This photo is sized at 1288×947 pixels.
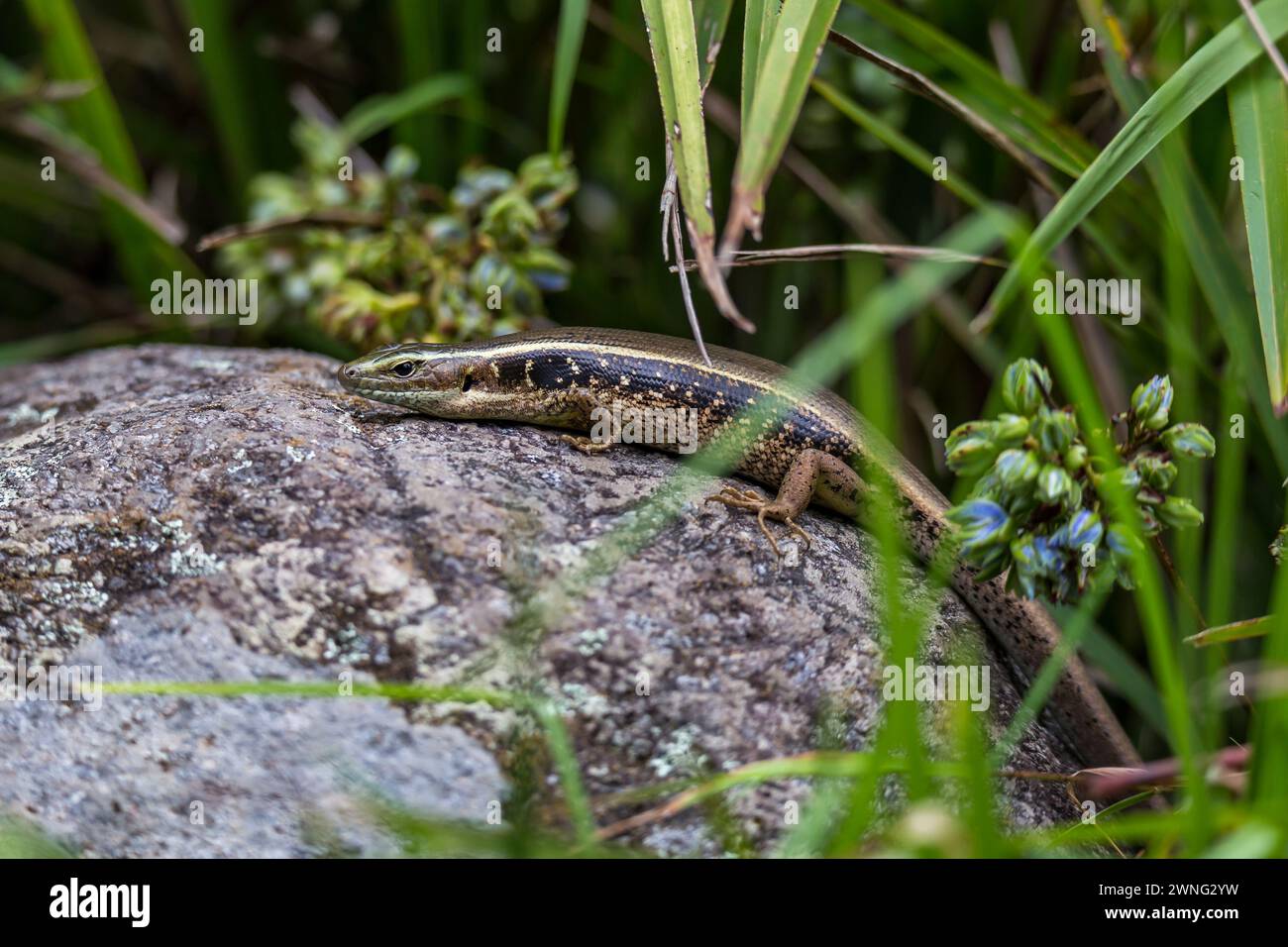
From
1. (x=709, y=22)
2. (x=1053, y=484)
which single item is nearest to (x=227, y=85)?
(x=709, y=22)

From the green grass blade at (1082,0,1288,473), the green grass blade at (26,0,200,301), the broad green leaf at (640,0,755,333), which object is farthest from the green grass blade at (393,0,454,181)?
the green grass blade at (1082,0,1288,473)

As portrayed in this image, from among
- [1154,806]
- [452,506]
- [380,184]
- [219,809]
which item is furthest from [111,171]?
[1154,806]

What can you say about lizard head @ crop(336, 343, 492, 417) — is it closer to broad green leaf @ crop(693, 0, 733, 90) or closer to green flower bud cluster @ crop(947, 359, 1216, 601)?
broad green leaf @ crop(693, 0, 733, 90)

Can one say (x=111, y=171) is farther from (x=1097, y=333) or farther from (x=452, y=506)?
(x=1097, y=333)

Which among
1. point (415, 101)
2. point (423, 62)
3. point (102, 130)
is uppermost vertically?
point (423, 62)

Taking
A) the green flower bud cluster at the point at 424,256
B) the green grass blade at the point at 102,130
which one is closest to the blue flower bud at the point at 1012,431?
the green flower bud cluster at the point at 424,256

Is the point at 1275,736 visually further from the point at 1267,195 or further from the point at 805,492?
the point at 805,492
